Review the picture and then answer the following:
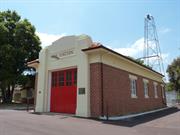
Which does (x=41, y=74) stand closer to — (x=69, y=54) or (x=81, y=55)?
(x=69, y=54)

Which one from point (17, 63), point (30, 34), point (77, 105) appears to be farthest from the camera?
point (30, 34)

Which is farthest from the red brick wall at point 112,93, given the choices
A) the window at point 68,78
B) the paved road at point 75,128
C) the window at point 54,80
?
the window at point 54,80

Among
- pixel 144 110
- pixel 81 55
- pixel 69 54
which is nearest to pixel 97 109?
pixel 81 55

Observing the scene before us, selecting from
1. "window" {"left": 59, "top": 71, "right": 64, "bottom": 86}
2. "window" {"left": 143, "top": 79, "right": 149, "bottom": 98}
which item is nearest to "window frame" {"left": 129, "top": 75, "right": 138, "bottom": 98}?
"window" {"left": 143, "top": 79, "right": 149, "bottom": 98}

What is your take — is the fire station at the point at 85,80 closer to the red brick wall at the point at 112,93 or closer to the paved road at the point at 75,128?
the red brick wall at the point at 112,93

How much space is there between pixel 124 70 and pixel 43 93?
623 centimetres

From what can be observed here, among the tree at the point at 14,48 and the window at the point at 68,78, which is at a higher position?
the tree at the point at 14,48

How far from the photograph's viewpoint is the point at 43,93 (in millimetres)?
14070

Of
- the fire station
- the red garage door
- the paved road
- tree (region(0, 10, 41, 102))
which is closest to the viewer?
the paved road

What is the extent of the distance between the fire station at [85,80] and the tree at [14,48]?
11800 millimetres

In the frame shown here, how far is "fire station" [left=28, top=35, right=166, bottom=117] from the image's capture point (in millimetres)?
11219

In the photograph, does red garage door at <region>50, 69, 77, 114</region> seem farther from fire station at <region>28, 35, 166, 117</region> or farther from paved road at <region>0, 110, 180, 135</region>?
paved road at <region>0, 110, 180, 135</region>

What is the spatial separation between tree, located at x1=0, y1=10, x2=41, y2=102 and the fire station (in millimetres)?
11800

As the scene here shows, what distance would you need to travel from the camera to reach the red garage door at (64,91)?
1249cm
